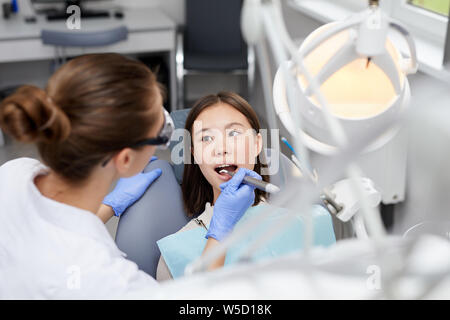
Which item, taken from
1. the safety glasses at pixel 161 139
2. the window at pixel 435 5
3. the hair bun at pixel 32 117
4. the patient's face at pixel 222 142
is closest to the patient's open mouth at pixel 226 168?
the patient's face at pixel 222 142

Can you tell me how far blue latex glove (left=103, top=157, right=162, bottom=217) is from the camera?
1601 mm

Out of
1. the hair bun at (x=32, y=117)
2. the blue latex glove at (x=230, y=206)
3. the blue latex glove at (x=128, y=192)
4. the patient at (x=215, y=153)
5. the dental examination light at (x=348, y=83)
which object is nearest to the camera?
the dental examination light at (x=348, y=83)

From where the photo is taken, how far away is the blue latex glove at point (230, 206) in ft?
4.23

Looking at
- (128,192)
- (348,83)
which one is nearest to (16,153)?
(128,192)

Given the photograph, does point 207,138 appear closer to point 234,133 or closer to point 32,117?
point 234,133

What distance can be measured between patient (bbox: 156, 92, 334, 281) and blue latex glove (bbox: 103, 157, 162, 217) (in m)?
0.13

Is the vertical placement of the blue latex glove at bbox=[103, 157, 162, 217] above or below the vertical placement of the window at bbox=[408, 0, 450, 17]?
below

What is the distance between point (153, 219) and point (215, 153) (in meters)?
0.30

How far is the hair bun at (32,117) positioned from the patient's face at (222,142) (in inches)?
24.1

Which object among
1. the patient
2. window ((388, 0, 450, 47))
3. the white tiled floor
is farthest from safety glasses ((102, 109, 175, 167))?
the white tiled floor

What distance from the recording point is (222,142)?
4.81ft

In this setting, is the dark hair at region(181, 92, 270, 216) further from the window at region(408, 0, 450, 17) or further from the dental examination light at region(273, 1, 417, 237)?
the window at region(408, 0, 450, 17)

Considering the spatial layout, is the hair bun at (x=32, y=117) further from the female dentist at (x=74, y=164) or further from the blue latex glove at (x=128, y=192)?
the blue latex glove at (x=128, y=192)
